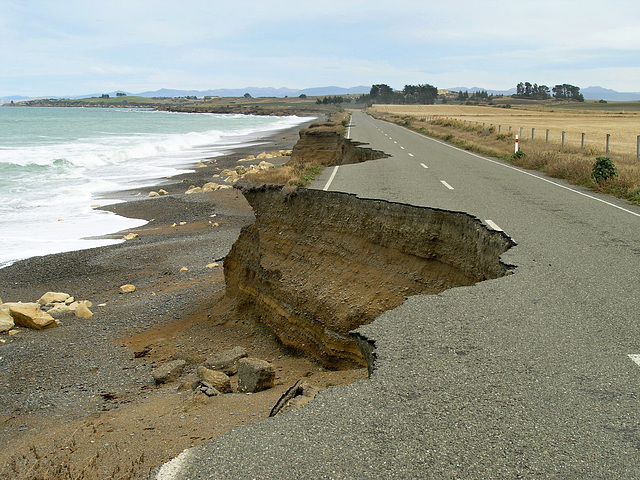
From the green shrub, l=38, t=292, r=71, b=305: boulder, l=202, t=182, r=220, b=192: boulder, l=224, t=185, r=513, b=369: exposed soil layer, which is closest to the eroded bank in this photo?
l=224, t=185, r=513, b=369: exposed soil layer

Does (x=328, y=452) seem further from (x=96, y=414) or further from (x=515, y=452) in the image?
(x=96, y=414)

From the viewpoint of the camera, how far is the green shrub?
582 inches

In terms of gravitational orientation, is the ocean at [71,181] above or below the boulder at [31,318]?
above

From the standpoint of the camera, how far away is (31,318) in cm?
1215

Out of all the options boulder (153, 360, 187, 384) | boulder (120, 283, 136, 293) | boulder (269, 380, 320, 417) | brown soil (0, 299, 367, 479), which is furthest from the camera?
boulder (120, 283, 136, 293)

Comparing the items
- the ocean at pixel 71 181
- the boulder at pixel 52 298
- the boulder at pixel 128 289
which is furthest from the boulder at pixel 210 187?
the boulder at pixel 52 298

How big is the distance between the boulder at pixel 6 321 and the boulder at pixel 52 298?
1704 millimetres

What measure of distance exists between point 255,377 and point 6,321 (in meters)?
7.68

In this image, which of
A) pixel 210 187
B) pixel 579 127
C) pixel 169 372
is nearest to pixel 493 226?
pixel 169 372

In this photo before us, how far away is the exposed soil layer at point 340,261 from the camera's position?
9078mm

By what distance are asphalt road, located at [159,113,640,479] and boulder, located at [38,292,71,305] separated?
1131 cm

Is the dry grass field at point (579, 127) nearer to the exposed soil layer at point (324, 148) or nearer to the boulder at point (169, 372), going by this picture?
the exposed soil layer at point (324, 148)

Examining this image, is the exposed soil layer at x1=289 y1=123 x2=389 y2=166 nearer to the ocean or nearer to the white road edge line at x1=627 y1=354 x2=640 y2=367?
the ocean

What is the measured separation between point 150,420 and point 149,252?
12.4 m
